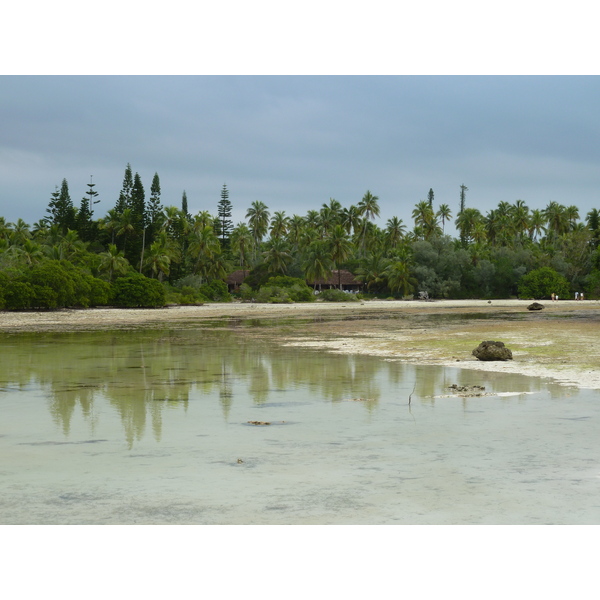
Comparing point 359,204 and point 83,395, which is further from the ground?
point 359,204

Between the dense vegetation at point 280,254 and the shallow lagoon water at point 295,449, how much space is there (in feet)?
144

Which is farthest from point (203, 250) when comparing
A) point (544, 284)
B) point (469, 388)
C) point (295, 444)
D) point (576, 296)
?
point (295, 444)

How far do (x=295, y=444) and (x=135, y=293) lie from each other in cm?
5046

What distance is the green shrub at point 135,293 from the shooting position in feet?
189

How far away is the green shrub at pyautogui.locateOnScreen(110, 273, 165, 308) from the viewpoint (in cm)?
5772

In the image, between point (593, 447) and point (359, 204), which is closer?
point (593, 447)

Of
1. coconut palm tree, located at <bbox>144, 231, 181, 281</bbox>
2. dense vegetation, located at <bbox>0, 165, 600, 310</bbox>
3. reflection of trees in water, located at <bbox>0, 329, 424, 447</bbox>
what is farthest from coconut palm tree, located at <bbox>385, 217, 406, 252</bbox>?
reflection of trees in water, located at <bbox>0, 329, 424, 447</bbox>

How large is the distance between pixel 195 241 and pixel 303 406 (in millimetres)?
75362

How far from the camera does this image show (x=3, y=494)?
6.71 m

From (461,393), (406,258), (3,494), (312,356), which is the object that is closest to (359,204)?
(406,258)

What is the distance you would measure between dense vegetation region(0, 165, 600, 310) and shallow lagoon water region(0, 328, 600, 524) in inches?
1728

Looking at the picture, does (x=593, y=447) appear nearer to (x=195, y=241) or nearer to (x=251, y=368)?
(x=251, y=368)

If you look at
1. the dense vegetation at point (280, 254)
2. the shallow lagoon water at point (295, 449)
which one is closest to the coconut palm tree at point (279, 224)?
the dense vegetation at point (280, 254)

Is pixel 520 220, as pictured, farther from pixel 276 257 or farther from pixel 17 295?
pixel 17 295
